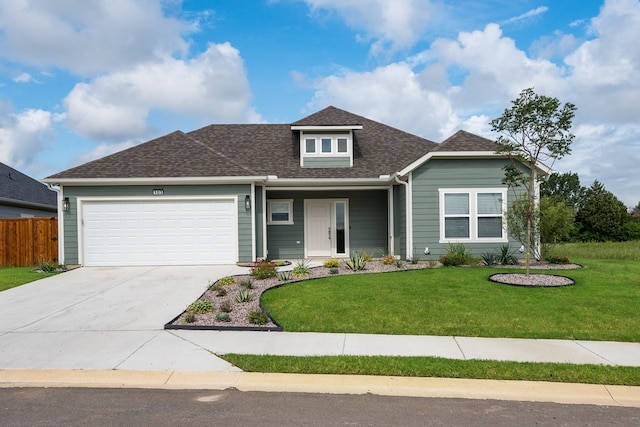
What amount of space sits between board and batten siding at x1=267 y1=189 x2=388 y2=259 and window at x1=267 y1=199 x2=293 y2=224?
0.16m

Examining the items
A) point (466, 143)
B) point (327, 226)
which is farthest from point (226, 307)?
point (466, 143)

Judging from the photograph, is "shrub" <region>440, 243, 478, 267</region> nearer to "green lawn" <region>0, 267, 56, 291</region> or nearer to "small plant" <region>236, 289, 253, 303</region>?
"small plant" <region>236, 289, 253, 303</region>

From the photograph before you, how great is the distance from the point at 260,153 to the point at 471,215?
8.49m

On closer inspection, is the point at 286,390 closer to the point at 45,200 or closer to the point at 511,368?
the point at 511,368

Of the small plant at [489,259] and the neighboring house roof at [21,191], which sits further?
the neighboring house roof at [21,191]

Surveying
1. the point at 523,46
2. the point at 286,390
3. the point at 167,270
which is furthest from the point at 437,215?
the point at 286,390

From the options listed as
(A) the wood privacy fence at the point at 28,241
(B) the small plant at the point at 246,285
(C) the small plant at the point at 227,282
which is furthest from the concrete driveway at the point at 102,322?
(A) the wood privacy fence at the point at 28,241

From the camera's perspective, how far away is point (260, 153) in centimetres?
1691

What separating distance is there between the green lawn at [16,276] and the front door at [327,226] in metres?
8.63

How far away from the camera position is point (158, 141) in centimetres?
1541

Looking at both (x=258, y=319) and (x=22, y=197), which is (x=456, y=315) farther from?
(x=22, y=197)

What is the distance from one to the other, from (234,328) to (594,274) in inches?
358

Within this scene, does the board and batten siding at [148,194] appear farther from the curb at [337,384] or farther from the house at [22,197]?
the curb at [337,384]

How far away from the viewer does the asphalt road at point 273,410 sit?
3.66m
